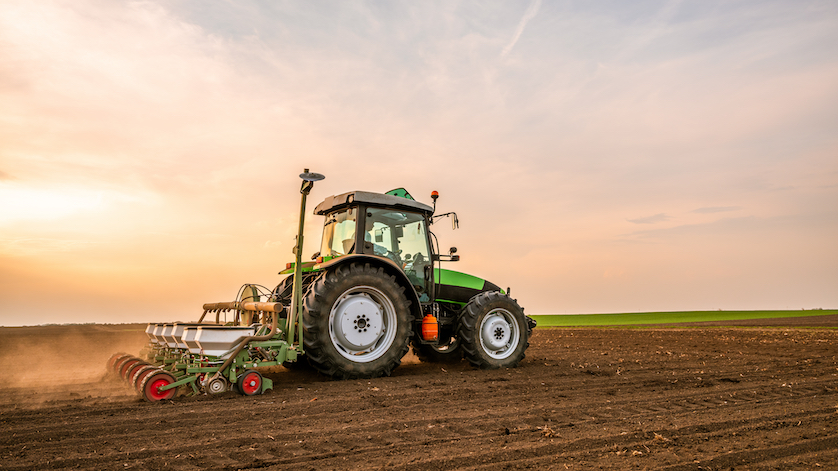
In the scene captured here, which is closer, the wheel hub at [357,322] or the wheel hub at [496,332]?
the wheel hub at [357,322]

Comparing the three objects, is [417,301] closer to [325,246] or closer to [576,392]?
[325,246]

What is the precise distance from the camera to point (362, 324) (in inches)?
254

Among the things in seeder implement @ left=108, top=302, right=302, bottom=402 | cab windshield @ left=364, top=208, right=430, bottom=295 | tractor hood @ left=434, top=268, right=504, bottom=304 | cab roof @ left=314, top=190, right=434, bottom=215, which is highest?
cab roof @ left=314, top=190, right=434, bottom=215

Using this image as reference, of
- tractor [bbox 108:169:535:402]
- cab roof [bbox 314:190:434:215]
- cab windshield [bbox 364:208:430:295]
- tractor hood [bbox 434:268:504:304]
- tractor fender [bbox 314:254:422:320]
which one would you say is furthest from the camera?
tractor hood [bbox 434:268:504:304]

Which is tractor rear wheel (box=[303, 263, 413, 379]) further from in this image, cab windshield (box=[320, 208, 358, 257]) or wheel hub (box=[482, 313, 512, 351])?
wheel hub (box=[482, 313, 512, 351])

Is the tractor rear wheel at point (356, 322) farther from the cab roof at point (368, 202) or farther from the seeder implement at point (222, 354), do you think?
the cab roof at point (368, 202)

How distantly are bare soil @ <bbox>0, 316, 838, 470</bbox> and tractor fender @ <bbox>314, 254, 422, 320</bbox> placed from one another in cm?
100

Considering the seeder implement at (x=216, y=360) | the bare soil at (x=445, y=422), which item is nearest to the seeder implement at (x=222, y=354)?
the seeder implement at (x=216, y=360)

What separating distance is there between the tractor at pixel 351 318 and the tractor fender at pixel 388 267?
16 mm

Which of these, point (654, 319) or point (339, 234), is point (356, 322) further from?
point (654, 319)

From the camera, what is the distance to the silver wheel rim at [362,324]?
6316 mm

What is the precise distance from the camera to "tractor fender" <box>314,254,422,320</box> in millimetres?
6426

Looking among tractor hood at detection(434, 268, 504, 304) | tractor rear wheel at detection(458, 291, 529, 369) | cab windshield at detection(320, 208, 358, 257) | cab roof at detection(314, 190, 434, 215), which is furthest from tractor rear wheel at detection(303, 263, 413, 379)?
tractor hood at detection(434, 268, 504, 304)

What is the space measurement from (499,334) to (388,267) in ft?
7.40
